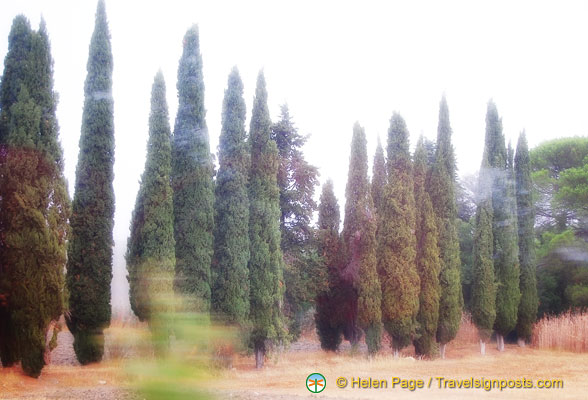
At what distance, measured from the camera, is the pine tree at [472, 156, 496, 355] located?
70.9 feet

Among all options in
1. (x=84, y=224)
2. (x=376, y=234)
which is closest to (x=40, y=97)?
(x=84, y=224)

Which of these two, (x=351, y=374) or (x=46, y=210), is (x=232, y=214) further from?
(x=351, y=374)

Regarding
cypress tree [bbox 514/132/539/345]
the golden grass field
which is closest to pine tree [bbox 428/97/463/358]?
the golden grass field

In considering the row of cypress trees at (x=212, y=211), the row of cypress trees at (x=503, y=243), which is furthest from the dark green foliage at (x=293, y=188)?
→ the row of cypress trees at (x=503, y=243)

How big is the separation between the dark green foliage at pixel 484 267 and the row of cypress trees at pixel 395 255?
117cm

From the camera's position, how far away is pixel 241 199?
53.5 ft

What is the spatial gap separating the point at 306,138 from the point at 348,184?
2820 millimetres

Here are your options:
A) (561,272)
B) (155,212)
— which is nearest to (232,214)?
(155,212)

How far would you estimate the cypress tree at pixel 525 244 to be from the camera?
915 inches

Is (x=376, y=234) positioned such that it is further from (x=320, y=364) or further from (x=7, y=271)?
(x=7, y=271)

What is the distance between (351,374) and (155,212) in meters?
6.54

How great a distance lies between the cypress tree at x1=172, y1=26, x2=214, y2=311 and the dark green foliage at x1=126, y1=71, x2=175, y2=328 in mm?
596

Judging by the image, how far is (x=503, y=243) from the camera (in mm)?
22953

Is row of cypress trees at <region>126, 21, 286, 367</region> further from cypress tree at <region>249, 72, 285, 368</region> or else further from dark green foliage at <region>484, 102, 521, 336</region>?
dark green foliage at <region>484, 102, 521, 336</region>
